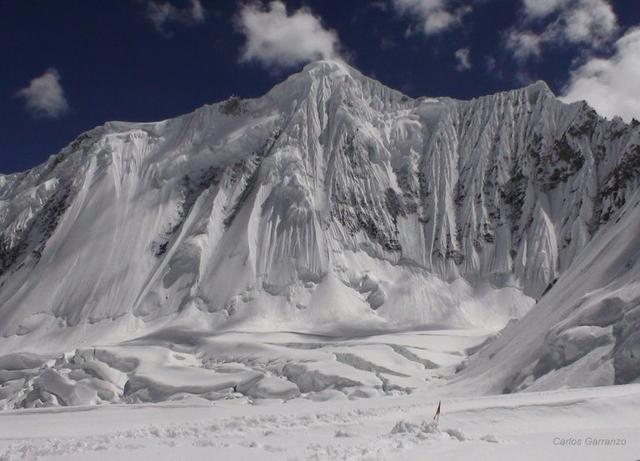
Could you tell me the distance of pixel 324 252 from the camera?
104 meters

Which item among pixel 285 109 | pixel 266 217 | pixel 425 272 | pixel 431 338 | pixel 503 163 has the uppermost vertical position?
pixel 285 109

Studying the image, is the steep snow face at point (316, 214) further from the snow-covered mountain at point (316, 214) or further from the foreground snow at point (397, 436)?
the foreground snow at point (397, 436)

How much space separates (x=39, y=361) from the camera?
73.9 meters

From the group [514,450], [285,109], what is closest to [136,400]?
[514,450]

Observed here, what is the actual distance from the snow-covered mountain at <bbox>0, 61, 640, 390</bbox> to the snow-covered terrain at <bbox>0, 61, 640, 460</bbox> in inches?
14.4

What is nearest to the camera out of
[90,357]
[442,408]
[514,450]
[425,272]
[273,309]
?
[514,450]

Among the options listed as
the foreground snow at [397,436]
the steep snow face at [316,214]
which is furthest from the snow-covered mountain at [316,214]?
the foreground snow at [397,436]

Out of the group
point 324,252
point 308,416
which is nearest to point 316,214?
point 324,252

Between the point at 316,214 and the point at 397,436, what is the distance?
93.8 m

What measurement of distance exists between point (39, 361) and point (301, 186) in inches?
2079

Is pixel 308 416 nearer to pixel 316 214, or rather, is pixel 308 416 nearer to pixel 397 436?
pixel 397 436

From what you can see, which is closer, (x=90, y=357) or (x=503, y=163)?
(x=90, y=357)

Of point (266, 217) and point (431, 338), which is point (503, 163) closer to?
point (266, 217)

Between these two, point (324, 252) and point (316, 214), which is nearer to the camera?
point (324, 252)
